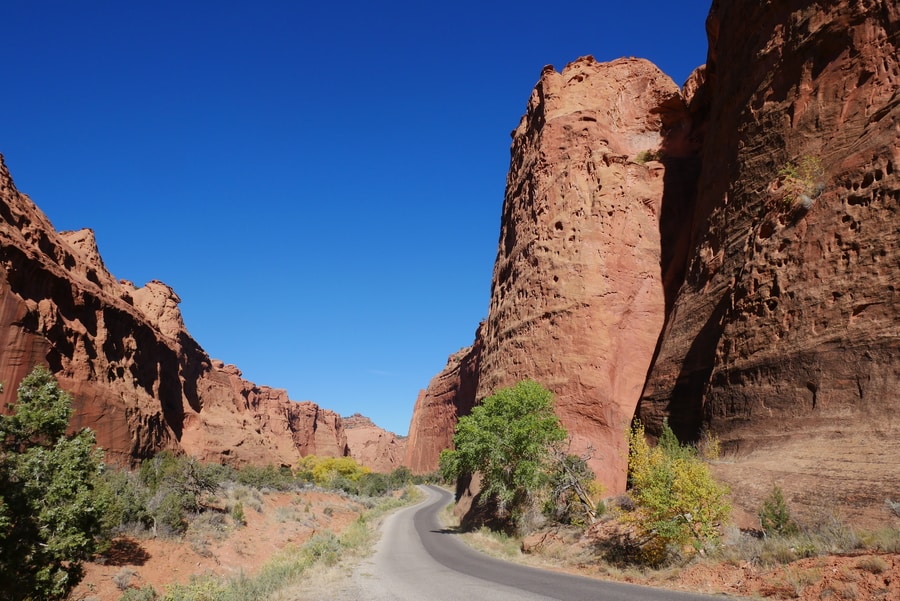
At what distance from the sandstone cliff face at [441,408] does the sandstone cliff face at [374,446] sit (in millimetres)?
28271

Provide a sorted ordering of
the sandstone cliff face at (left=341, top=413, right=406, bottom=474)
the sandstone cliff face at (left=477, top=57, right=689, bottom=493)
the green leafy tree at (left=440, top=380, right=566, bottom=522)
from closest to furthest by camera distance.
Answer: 1. the green leafy tree at (left=440, top=380, right=566, bottom=522)
2. the sandstone cliff face at (left=477, top=57, right=689, bottom=493)
3. the sandstone cliff face at (left=341, top=413, right=406, bottom=474)

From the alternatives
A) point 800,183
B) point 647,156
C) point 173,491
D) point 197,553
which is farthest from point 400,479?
point 800,183

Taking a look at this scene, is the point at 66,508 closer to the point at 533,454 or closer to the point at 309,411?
the point at 533,454

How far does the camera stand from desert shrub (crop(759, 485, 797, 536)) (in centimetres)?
1131

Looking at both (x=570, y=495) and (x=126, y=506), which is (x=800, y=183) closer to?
(x=570, y=495)

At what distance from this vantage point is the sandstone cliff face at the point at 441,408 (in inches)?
2992

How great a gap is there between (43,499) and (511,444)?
51.8ft

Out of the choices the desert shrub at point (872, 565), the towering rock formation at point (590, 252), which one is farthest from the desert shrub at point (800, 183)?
the desert shrub at point (872, 565)

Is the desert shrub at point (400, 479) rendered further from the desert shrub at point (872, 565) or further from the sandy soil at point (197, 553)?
the desert shrub at point (872, 565)

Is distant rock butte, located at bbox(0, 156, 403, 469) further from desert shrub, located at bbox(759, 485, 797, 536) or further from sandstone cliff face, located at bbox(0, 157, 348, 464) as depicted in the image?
desert shrub, located at bbox(759, 485, 797, 536)

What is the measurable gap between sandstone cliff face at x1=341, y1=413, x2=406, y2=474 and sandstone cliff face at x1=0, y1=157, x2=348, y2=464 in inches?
3012

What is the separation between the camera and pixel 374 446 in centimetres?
15712

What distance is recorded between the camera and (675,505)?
11.9m

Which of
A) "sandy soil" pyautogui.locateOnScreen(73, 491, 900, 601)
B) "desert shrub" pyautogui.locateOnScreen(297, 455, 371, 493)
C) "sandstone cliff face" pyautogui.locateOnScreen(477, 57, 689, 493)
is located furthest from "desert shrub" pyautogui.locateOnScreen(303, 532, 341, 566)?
"desert shrub" pyautogui.locateOnScreen(297, 455, 371, 493)
